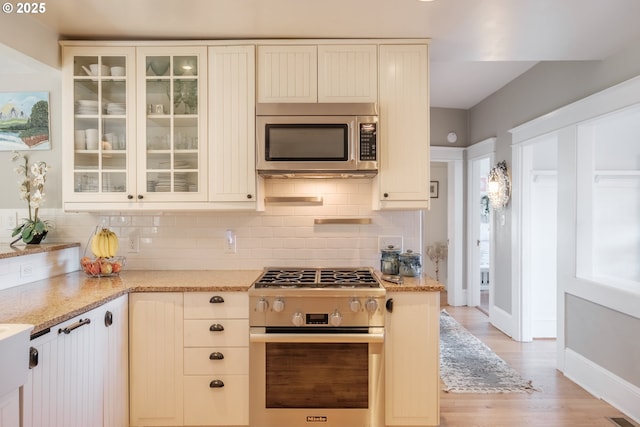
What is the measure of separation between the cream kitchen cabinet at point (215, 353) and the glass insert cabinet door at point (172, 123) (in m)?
0.70

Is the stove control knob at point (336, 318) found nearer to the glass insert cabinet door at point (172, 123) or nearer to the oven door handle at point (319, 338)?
the oven door handle at point (319, 338)

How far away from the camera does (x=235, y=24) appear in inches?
90.3

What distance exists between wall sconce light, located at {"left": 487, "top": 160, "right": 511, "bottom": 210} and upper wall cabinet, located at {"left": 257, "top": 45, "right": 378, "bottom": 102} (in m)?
2.43

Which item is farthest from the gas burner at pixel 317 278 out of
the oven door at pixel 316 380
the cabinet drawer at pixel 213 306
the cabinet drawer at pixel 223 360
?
the cabinet drawer at pixel 223 360

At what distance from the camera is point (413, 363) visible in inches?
88.5

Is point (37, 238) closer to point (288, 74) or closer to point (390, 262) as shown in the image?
point (288, 74)

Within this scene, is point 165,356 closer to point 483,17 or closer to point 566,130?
point 483,17

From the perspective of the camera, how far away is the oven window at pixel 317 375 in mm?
2158

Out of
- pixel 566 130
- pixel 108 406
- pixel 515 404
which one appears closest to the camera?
pixel 108 406

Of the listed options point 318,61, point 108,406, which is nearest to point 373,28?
point 318,61

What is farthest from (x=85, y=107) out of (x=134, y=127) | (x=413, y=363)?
(x=413, y=363)

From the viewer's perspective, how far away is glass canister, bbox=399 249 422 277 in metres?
2.48

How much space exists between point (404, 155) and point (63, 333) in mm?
2049

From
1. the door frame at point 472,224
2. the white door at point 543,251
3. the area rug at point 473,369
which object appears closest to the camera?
the area rug at point 473,369
